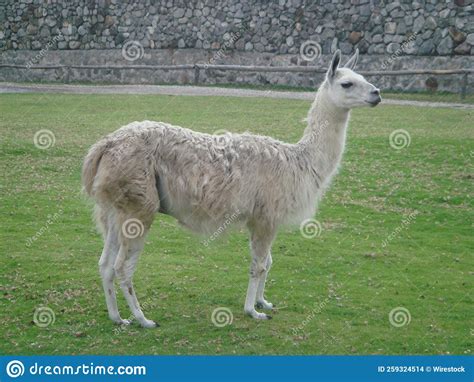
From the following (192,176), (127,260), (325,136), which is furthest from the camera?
(325,136)

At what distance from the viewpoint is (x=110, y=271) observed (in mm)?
5410

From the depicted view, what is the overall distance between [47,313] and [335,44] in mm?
14083

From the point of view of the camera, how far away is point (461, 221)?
27.2ft

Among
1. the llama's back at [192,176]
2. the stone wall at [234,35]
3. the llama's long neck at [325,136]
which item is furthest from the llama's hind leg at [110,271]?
the stone wall at [234,35]

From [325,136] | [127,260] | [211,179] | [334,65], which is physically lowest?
[127,260]

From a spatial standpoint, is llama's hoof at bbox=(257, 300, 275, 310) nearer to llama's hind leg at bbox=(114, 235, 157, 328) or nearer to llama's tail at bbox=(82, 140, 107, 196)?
llama's hind leg at bbox=(114, 235, 157, 328)

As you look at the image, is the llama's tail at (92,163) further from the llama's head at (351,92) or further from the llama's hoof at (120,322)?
the llama's head at (351,92)

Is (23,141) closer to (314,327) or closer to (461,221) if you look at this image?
(461,221)

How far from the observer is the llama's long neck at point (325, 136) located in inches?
232

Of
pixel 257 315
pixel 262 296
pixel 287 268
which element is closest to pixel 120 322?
pixel 257 315

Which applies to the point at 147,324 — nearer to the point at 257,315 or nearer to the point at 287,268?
the point at 257,315

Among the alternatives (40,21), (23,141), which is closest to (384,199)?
(23,141)

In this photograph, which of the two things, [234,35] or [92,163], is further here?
[234,35]

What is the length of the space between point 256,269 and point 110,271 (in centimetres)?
103
